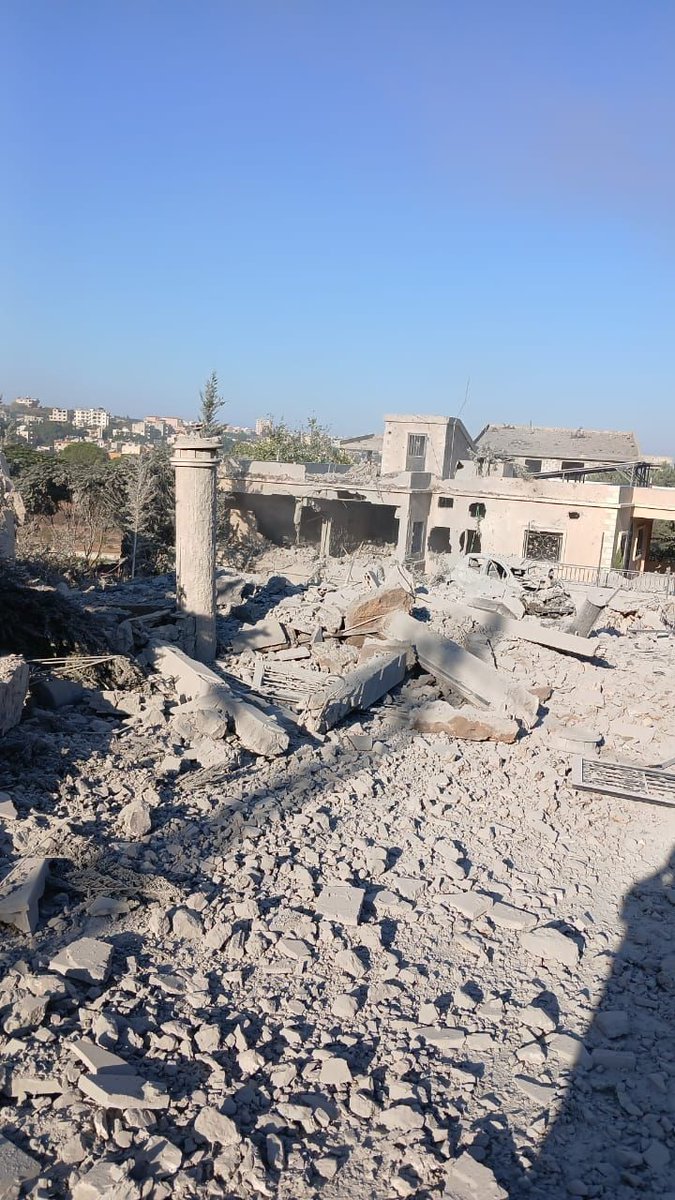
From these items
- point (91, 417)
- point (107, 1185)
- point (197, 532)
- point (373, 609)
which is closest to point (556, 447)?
point (373, 609)

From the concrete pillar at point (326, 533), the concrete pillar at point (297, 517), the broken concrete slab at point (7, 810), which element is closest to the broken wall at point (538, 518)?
the concrete pillar at point (326, 533)

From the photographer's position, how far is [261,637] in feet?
33.9

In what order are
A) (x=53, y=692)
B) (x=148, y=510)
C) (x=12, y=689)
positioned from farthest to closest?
(x=148, y=510)
(x=53, y=692)
(x=12, y=689)

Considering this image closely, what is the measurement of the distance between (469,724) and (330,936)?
3724mm

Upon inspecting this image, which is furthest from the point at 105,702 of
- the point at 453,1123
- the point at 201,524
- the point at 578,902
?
the point at 453,1123

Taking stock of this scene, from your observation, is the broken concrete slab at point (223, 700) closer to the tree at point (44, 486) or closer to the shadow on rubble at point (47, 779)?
the shadow on rubble at point (47, 779)

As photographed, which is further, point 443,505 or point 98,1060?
point 443,505

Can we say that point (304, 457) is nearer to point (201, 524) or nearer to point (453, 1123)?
point (201, 524)

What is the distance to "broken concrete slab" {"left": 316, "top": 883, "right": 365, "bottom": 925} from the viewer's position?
16.5 feet

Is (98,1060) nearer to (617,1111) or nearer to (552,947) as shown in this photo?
(617,1111)

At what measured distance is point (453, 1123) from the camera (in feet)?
12.0

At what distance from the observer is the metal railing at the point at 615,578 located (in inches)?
647

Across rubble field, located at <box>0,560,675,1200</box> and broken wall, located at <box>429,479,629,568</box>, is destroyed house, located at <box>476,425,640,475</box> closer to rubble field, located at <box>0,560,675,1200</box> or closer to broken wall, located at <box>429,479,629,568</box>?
broken wall, located at <box>429,479,629,568</box>

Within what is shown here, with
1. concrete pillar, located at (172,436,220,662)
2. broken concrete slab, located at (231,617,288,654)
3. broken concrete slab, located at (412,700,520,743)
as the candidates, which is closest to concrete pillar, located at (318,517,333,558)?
broken concrete slab, located at (231,617,288,654)
